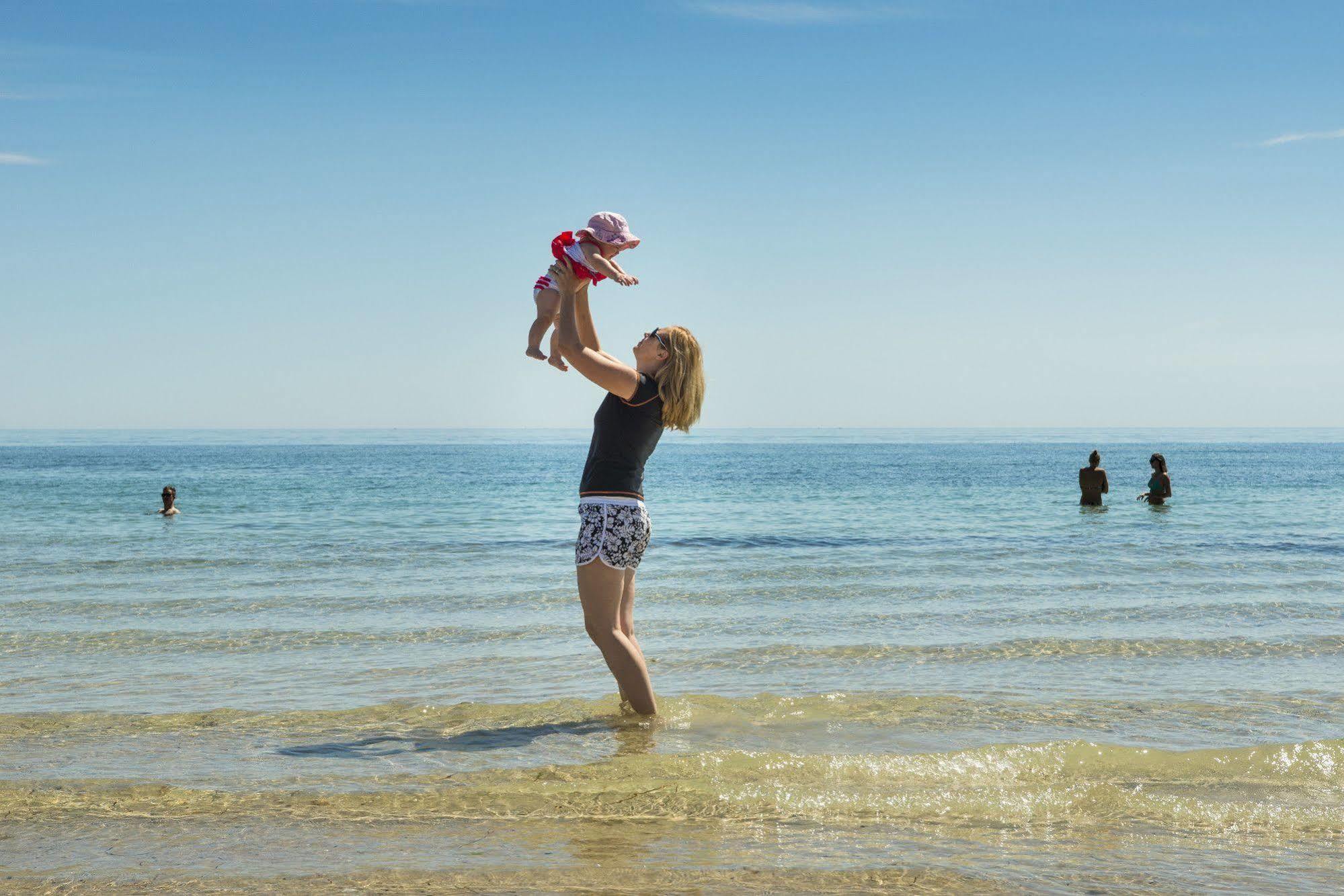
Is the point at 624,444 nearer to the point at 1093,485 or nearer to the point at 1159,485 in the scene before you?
the point at 1093,485

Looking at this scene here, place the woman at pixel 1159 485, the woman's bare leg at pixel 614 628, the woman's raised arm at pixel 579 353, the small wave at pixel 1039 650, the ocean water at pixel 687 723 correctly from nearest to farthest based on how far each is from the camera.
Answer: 1. the ocean water at pixel 687 723
2. the woman's raised arm at pixel 579 353
3. the woman's bare leg at pixel 614 628
4. the small wave at pixel 1039 650
5. the woman at pixel 1159 485

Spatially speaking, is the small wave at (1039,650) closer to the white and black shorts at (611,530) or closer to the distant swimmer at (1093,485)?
the white and black shorts at (611,530)

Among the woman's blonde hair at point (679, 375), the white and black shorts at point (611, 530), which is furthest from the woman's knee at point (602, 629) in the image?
the woman's blonde hair at point (679, 375)

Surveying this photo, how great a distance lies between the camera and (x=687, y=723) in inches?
228

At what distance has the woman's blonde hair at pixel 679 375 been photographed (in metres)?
5.18

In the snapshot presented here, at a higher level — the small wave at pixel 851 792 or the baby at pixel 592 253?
the baby at pixel 592 253

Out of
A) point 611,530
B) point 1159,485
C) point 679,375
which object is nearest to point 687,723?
point 611,530

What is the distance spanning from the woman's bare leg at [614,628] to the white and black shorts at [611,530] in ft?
0.17

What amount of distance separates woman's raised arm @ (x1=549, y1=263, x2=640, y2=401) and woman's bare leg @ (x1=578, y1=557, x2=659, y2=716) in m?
0.90

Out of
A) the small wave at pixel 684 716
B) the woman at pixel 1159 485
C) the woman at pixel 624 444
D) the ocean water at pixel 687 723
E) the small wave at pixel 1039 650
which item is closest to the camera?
the ocean water at pixel 687 723

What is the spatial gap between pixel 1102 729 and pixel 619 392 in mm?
3148

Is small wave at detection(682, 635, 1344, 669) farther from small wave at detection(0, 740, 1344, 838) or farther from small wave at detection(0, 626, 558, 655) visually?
small wave at detection(0, 740, 1344, 838)

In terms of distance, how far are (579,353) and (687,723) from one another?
86.6 inches

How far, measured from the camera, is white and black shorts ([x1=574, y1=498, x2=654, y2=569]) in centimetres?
523
